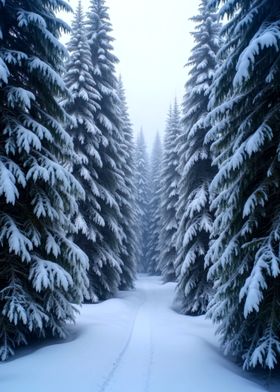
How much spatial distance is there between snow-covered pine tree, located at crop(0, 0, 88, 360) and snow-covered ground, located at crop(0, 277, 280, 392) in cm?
74

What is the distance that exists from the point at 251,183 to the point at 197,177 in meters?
8.70

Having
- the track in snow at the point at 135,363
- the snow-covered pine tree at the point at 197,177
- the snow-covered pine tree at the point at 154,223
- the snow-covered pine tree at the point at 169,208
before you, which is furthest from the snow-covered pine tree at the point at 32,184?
the snow-covered pine tree at the point at 154,223

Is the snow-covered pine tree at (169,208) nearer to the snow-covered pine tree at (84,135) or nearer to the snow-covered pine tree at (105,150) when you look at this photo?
the snow-covered pine tree at (105,150)

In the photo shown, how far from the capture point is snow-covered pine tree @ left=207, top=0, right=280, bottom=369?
6.59m

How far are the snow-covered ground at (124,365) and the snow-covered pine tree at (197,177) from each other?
4013mm

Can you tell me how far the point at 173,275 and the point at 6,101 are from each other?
979 inches

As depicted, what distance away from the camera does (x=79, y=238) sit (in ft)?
56.1

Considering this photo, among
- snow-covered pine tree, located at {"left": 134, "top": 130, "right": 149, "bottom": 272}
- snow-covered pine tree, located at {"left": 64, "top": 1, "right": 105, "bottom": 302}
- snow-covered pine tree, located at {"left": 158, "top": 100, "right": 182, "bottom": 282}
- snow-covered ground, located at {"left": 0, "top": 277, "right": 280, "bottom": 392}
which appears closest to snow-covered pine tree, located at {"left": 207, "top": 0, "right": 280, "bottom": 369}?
snow-covered ground, located at {"left": 0, "top": 277, "right": 280, "bottom": 392}

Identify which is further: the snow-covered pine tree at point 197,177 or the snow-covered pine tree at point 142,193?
the snow-covered pine tree at point 142,193

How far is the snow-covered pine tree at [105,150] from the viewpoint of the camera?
17734mm

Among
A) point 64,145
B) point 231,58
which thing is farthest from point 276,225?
point 64,145

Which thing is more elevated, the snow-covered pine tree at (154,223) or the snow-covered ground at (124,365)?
the snow-covered pine tree at (154,223)

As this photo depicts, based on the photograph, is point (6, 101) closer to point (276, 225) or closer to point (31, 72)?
point (31, 72)

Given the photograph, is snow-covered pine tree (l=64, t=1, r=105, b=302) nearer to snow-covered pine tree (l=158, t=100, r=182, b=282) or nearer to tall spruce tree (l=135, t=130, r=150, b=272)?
snow-covered pine tree (l=158, t=100, r=182, b=282)
